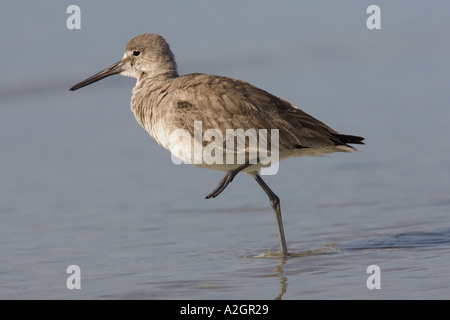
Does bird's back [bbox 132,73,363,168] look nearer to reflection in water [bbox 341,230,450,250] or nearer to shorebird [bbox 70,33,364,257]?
shorebird [bbox 70,33,364,257]

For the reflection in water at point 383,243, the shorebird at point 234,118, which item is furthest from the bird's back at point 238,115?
the reflection in water at point 383,243

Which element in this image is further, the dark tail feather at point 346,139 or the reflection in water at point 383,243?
the reflection in water at point 383,243

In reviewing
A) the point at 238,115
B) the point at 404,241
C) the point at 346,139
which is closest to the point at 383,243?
the point at 404,241

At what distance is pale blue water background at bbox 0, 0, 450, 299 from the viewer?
6.03m

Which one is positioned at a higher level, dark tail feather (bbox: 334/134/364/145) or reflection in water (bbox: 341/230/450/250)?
dark tail feather (bbox: 334/134/364/145)

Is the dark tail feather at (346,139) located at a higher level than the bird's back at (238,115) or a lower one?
lower

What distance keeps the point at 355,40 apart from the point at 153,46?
25.8ft

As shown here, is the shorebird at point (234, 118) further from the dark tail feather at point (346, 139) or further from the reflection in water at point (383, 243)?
the reflection in water at point (383, 243)

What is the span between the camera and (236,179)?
29.3ft

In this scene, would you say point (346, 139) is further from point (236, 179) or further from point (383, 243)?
point (236, 179)

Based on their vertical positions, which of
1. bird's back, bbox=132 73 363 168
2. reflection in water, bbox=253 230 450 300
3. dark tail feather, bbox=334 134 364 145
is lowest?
reflection in water, bbox=253 230 450 300

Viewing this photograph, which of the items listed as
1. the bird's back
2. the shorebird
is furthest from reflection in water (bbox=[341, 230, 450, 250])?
the bird's back

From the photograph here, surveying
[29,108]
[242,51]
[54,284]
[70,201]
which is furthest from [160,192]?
[242,51]

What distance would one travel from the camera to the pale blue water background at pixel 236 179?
6.03 meters
